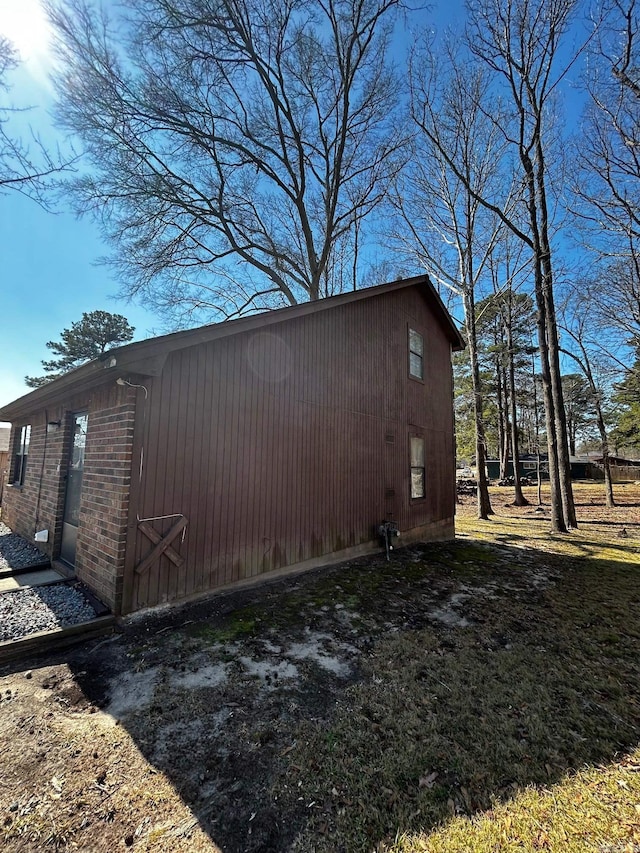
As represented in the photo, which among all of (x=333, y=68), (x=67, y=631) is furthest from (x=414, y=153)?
(x=67, y=631)

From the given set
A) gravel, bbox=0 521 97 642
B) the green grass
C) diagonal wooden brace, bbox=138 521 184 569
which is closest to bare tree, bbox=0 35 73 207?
diagonal wooden brace, bbox=138 521 184 569

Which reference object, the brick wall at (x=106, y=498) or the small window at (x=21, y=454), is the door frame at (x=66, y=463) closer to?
the brick wall at (x=106, y=498)

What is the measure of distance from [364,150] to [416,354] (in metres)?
7.87

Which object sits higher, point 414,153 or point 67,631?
point 414,153

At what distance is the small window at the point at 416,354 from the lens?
349 inches

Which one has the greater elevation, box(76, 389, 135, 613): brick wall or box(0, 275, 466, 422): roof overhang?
box(0, 275, 466, 422): roof overhang

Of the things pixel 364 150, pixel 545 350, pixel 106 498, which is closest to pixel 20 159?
pixel 106 498

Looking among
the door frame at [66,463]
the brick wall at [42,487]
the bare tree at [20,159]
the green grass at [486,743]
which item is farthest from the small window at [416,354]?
the brick wall at [42,487]

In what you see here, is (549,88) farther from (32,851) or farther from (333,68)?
(32,851)

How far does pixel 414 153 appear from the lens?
12.4 m

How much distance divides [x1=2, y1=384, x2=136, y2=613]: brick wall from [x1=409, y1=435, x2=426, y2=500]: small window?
20.1ft

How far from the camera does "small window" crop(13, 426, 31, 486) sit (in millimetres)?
7840

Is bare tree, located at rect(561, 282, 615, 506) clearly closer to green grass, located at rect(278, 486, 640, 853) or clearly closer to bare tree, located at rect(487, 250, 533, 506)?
bare tree, located at rect(487, 250, 533, 506)

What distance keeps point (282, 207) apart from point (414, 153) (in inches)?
188
